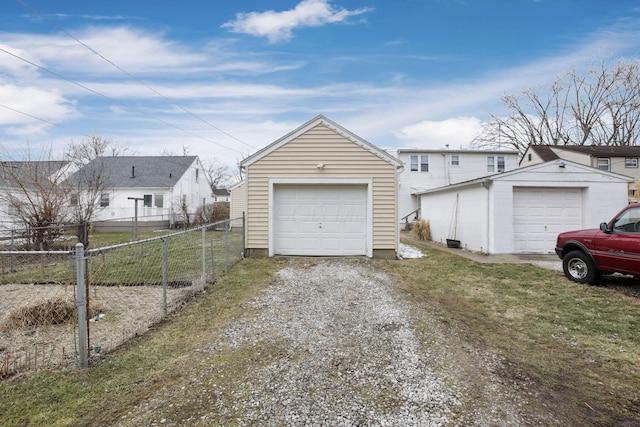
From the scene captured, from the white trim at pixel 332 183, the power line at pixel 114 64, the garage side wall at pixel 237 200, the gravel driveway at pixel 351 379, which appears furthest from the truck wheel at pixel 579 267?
the garage side wall at pixel 237 200

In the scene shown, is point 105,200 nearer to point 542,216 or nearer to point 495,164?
point 542,216

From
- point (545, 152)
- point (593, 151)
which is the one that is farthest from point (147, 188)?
point (593, 151)

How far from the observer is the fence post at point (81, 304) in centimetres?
317

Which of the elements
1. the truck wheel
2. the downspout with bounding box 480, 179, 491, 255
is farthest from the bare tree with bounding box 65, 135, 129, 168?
the truck wheel

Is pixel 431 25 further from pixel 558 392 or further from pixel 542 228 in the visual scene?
pixel 558 392

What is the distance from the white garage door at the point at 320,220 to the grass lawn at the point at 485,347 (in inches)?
110

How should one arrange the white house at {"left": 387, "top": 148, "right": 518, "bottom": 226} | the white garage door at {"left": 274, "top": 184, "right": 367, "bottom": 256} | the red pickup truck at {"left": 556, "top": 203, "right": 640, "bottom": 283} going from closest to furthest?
the red pickup truck at {"left": 556, "top": 203, "right": 640, "bottom": 283}
the white garage door at {"left": 274, "top": 184, "right": 367, "bottom": 256}
the white house at {"left": 387, "top": 148, "right": 518, "bottom": 226}

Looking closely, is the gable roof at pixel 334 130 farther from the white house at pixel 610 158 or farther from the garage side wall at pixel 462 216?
the white house at pixel 610 158

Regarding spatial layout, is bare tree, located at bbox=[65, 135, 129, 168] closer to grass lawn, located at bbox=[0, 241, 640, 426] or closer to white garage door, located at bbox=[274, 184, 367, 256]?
white garage door, located at bbox=[274, 184, 367, 256]

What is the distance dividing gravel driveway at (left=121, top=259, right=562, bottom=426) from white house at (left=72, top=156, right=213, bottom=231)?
21.1 m

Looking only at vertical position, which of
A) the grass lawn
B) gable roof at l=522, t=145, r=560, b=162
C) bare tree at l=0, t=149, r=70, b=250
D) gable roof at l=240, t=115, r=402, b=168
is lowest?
the grass lawn

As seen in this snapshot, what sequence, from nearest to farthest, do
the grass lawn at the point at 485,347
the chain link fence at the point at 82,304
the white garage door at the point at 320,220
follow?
the grass lawn at the point at 485,347, the chain link fence at the point at 82,304, the white garage door at the point at 320,220

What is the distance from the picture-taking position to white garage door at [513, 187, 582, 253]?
446 inches

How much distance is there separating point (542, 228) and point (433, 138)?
19.0 m
